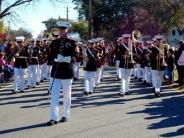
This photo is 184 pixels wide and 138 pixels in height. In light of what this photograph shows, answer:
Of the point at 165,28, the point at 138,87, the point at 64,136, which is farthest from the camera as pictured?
the point at 165,28

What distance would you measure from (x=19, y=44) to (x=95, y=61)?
115 inches

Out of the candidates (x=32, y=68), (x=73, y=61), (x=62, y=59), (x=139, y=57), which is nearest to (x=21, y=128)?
(x=62, y=59)

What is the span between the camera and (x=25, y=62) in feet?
59.0

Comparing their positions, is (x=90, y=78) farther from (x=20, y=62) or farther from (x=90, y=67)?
(x=20, y=62)

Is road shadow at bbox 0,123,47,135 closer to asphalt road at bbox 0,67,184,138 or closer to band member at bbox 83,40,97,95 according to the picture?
asphalt road at bbox 0,67,184,138

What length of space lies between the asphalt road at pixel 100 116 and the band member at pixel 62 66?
0.46 meters

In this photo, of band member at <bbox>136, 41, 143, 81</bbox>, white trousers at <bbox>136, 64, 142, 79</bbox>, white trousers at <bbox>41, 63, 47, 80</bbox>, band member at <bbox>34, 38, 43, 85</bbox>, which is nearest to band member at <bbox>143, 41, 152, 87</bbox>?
band member at <bbox>136, 41, 143, 81</bbox>

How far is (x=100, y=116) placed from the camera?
12.2m

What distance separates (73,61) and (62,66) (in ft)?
1.08

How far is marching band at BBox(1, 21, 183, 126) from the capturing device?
11.2 meters

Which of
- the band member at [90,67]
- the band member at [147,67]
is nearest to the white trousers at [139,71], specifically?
the band member at [147,67]

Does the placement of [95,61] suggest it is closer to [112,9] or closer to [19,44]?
[19,44]

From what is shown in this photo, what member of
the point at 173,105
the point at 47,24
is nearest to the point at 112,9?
the point at 47,24

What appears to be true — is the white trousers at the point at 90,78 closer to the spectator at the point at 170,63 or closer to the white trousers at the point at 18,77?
the white trousers at the point at 18,77
